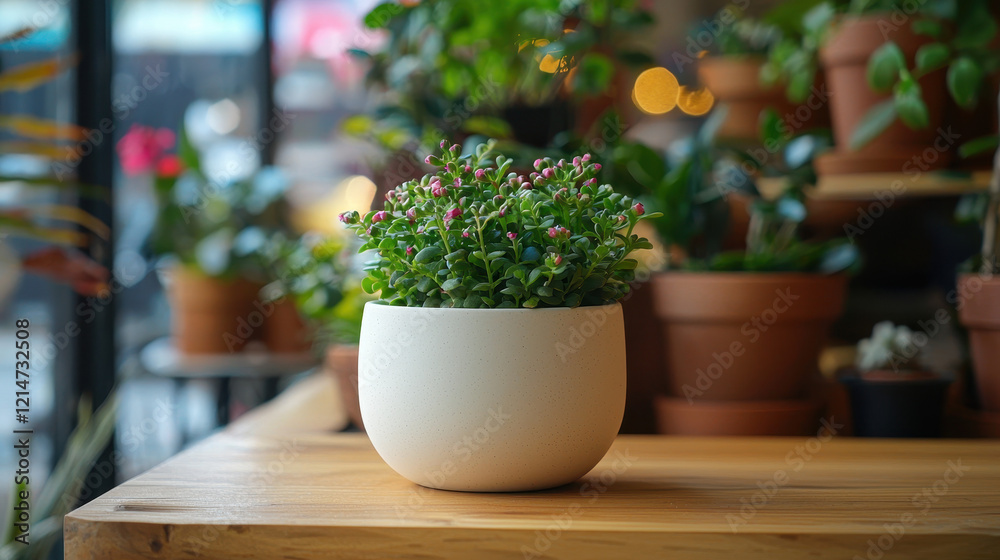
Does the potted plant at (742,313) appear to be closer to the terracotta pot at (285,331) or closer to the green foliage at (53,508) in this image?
the green foliage at (53,508)

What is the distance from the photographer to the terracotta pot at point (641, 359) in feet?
4.00

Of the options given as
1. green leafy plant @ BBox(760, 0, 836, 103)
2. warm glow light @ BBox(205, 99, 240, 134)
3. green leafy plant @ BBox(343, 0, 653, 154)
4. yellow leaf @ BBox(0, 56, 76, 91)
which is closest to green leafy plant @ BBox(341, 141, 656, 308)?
green leafy plant @ BBox(343, 0, 653, 154)

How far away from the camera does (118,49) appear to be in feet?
6.90

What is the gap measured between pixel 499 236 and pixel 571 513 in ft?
0.79

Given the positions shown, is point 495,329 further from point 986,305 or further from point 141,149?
point 141,149

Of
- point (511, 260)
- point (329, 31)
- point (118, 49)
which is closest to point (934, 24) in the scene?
point (511, 260)

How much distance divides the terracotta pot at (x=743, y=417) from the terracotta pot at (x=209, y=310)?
1.31 m

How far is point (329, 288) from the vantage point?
1336 mm

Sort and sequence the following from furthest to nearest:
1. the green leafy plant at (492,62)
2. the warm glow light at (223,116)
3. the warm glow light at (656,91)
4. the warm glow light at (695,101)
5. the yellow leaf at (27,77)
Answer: the warm glow light at (223,116)
the warm glow light at (656,91)
the warm glow light at (695,101)
the green leafy plant at (492,62)
the yellow leaf at (27,77)

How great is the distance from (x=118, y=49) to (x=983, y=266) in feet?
6.45

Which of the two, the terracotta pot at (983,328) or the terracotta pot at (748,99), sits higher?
the terracotta pot at (748,99)

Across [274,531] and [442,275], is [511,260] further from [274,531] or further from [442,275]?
[274,531]

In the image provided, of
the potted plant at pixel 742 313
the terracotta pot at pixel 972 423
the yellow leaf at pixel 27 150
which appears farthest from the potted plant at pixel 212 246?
the terracotta pot at pixel 972 423

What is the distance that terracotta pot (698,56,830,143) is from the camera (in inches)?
65.8
